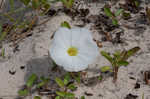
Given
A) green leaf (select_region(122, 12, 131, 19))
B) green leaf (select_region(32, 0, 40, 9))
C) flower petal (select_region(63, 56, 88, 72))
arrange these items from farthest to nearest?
green leaf (select_region(122, 12, 131, 19)) → green leaf (select_region(32, 0, 40, 9)) → flower petal (select_region(63, 56, 88, 72))

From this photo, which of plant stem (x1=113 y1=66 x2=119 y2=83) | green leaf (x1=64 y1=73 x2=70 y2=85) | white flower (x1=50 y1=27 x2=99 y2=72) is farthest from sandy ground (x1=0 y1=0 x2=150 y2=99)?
white flower (x1=50 y1=27 x2=99 y2=72)

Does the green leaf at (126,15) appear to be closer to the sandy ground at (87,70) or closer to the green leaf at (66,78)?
the sandy ground at (87,70)

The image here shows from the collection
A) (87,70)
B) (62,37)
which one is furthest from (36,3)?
(87,70)

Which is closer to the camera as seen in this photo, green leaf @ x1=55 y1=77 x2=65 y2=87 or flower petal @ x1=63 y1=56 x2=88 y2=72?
flower petal @ x1=63 y1=56 x2=88 y2=72

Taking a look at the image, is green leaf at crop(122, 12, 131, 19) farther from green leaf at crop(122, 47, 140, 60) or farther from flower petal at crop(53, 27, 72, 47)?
flower petal at crop(53, 27, 72, 47)

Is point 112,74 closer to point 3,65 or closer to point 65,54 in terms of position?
point 65,54

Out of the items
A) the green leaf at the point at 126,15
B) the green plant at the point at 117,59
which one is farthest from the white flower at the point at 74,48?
the green leaf at the point at 126,15
